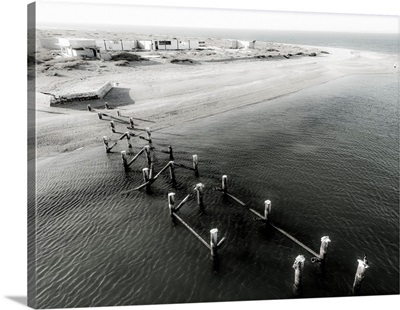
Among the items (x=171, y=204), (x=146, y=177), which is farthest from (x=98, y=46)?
(x=171, y=204)

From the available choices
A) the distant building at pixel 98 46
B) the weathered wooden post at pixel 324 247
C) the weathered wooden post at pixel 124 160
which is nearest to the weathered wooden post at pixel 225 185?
the weathered wooden post at pixel 324 247

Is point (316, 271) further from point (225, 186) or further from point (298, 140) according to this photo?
point (298, 140)

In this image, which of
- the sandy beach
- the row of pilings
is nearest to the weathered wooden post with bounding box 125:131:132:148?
the row of pilings

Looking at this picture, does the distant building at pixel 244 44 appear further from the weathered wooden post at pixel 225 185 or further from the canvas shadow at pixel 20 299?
the canvas shadow at pixel 20 299

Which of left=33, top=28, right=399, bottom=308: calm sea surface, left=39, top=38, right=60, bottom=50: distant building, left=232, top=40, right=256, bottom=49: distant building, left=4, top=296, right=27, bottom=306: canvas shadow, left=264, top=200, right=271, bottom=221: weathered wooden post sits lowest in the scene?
left=33, top=28, right=399, bottom=308: calm sea surface

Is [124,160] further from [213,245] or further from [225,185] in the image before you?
[213,245]

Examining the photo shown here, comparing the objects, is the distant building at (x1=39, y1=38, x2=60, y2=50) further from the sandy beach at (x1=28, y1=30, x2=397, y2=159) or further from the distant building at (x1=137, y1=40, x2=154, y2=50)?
the distant building at (x1=137, y1=40, x2=154, y2=50)
